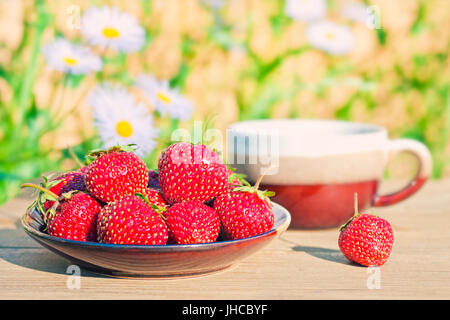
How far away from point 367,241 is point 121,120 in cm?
57

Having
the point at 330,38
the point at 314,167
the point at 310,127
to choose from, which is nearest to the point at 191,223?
the point at 314,167

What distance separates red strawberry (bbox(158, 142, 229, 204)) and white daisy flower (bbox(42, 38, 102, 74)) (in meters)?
0.56

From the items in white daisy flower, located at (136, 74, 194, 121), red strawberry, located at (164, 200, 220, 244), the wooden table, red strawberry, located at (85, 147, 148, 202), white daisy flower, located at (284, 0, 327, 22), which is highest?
white daisy flower, located at (284, 0, 327, 22)

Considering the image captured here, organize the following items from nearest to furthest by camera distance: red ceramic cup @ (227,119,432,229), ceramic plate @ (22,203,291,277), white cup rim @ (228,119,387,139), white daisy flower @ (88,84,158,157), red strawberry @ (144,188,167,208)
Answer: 1. ceramic plate @ (22,203,291,277)
2. red strawberry @ (144,188,167,208)
3. red ceramic cup @ (227,119,432,229)
4. white cup rim @ (228,119,387,139)
5. white daisy flower @ (88,84,158,157)

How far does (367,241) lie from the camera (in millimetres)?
678

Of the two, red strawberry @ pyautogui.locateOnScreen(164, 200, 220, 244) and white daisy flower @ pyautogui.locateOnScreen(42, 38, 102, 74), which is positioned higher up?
white daisy flower @ pyautogui.locateOnScreen(42, 38, 102, 74)

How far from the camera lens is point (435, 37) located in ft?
6.27

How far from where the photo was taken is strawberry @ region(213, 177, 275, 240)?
0.64m

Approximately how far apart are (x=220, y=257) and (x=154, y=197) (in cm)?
12

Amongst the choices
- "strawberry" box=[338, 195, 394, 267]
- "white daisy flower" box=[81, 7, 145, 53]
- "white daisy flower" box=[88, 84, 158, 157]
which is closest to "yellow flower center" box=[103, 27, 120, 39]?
"white daisy flower" box=[81, 7, 145, 53]

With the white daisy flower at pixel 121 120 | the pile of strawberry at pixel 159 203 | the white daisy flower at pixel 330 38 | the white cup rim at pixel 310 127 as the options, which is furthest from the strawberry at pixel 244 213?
the white daisy flower at pixel 330 38

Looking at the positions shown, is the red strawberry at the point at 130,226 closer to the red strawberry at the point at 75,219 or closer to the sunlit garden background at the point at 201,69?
the red strawberry at the point at 75,219

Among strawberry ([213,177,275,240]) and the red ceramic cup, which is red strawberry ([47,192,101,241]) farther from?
the red ceramic cup

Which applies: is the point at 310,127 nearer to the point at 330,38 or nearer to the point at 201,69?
the point at 330,38
